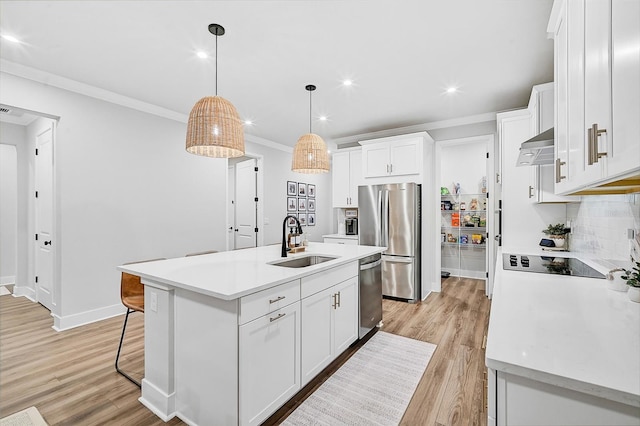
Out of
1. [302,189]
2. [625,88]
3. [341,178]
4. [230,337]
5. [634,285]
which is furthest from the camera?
[302,189]

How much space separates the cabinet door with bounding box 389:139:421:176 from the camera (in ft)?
14.0

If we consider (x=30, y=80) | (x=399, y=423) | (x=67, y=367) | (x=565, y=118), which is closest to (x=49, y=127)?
(x=30, y=80)

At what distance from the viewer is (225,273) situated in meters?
1.93

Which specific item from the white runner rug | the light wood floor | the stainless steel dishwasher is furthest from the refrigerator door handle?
the white runner rug

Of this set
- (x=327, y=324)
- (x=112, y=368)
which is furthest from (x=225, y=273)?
(x=112, y=368)

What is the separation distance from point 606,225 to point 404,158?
2636 mm

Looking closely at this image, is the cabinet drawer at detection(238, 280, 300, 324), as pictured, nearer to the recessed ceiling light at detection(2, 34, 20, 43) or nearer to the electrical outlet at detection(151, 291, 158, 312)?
the electrical outlet at detection(151, 291, 158, 312)

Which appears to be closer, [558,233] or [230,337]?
[230,337]

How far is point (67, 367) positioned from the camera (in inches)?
94.5

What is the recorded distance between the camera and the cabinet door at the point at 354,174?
204 inches

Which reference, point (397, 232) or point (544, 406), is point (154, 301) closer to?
point (544, 406)

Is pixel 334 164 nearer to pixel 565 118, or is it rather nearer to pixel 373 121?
pixel 373 121

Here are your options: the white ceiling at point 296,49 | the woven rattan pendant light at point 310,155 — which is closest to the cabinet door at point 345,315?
the woven rattan pendant light at point 310,155

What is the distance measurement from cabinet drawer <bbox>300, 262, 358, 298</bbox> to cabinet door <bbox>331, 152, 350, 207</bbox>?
9.06 ft
